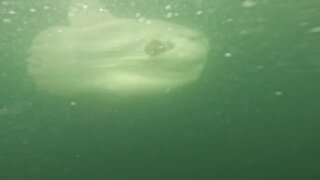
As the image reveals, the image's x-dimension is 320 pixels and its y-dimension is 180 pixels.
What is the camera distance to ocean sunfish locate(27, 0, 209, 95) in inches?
331

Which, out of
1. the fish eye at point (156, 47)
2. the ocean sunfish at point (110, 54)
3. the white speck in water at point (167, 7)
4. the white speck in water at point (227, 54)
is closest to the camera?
the white speck in water at point (167, 7)

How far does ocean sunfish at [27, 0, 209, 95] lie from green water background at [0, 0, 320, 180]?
265mm

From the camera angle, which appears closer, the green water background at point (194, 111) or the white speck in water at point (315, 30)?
the green water background at point (194, 111)

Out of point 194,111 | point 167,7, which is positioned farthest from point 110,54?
point 194,111

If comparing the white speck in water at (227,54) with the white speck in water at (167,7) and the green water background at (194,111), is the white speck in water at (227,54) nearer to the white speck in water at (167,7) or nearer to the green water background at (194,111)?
the green water background at (194,111)

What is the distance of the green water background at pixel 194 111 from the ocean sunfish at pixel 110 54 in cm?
26

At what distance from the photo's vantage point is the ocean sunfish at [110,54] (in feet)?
27.6

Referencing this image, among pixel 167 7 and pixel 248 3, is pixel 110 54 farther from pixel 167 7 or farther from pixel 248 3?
pixel 248 3

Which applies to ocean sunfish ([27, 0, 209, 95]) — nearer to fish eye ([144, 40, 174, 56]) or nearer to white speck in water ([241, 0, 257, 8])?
fish eye ([144, 40, 174, 56])

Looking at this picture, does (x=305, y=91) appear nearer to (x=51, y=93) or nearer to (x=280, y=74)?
(x=280, y=74)

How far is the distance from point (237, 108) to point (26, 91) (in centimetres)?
615

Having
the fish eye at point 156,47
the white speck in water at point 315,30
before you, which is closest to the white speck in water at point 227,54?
the fish eye at point 156,47

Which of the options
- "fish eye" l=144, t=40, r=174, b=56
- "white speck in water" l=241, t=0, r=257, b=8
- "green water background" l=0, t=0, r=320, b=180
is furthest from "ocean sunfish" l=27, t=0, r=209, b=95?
"white speck in water" l=241, t=0, r=257, b=8

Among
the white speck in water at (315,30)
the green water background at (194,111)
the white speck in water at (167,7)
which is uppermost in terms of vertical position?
the white speck in water at (167,7)
